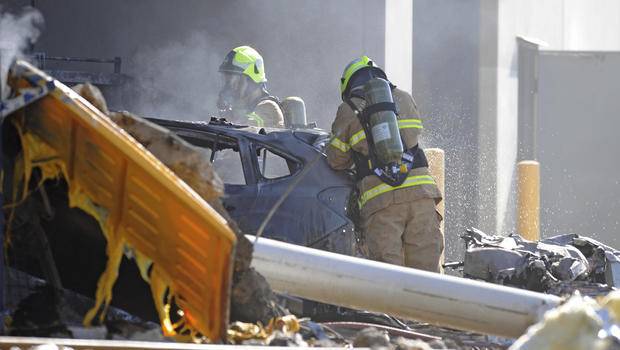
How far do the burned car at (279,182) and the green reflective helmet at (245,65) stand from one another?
8.37 feet

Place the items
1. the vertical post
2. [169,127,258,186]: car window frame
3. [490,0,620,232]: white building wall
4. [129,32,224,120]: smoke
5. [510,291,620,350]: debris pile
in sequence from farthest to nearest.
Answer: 1. the vertical post
2. [490,0,620,232]: white building wall
3. [129,32,224,120]: smoke
4. [169,127,258,186]: car window frame
5. [510,291,620,350]: debris pile

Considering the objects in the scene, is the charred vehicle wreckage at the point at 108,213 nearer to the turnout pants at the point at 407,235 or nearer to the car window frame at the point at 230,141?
the car window frame at the point at 230,141

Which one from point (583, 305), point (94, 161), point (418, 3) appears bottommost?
point (583, 305)

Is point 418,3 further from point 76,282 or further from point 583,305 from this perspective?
point 583,305

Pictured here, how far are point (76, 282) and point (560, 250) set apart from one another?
3878 mm

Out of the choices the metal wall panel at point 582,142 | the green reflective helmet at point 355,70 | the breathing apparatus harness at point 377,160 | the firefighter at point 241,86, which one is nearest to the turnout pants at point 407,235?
the breathing apparatus harness at point 377,160

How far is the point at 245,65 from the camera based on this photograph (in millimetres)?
9344

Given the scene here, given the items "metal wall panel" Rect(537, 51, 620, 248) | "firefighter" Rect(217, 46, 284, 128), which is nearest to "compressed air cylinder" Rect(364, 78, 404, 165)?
"firefighter" Rect(217, 46, 284, 128)

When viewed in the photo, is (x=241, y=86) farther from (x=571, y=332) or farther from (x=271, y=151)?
(x=571, y=332)

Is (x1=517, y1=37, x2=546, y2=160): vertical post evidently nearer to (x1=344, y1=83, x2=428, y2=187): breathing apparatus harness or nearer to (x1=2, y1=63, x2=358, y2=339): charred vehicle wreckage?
(x1=344, y1=83, x2=428, y2=187): breathing apparatus harness

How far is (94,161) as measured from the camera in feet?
13.7

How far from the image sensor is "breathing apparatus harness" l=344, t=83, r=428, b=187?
22.1 feet

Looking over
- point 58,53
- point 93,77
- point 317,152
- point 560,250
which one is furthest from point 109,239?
point 58,53

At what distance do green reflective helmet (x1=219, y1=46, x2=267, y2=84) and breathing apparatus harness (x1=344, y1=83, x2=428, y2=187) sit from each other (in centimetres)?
245
